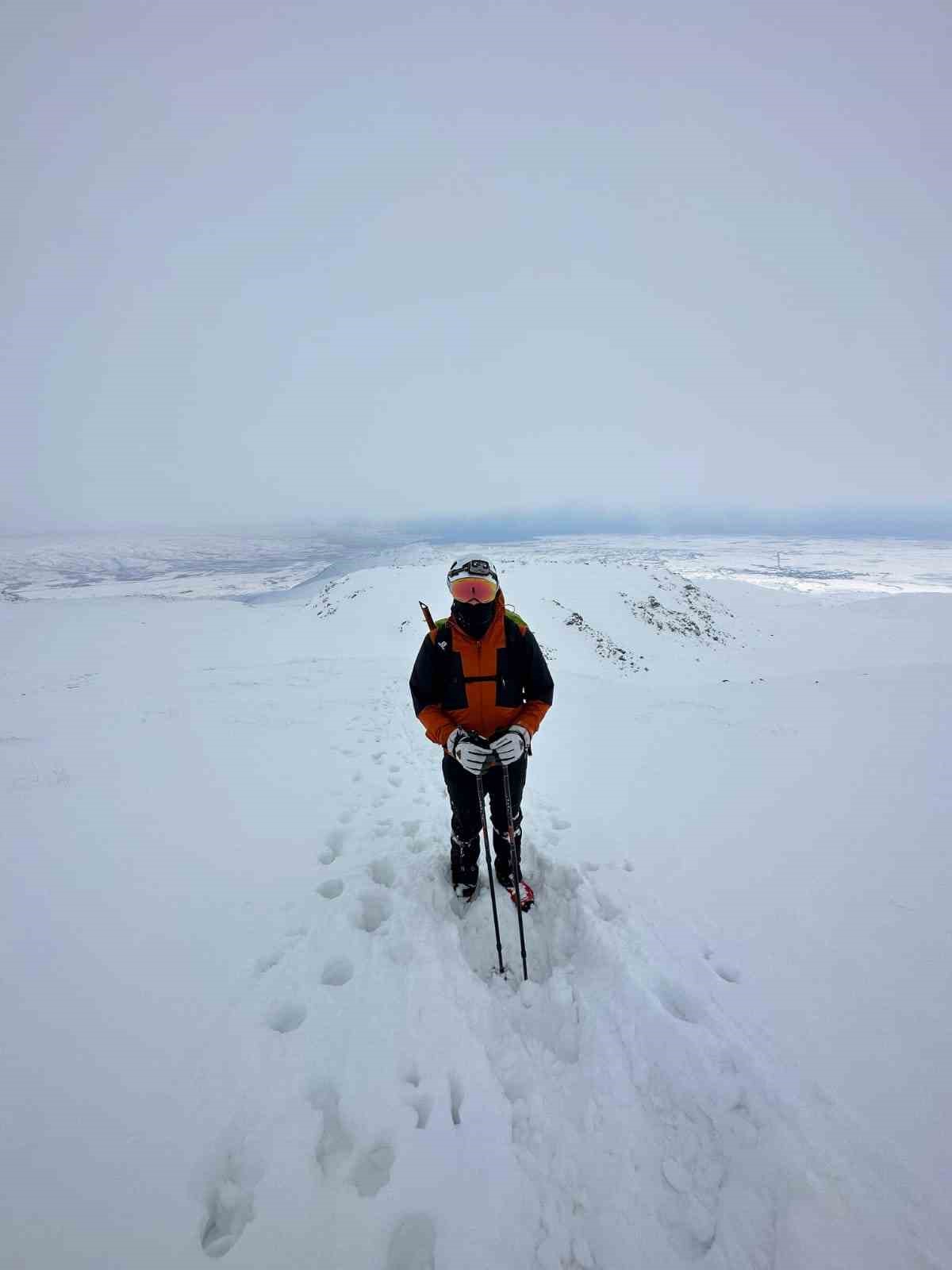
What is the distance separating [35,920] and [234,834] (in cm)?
165

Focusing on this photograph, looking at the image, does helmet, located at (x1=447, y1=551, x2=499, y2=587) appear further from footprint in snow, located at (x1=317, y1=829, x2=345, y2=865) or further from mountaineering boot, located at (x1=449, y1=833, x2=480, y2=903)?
footprint in snow, located at (x1=317, y1=829, x2=345, y2=865)

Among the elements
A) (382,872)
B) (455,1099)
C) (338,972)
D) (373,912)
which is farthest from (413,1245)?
(382,872)

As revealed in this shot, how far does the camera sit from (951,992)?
3.59m

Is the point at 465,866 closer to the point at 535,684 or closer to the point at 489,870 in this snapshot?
the point at 489,870

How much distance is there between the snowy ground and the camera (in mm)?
2301

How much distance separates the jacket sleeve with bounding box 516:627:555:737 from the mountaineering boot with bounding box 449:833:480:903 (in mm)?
1322

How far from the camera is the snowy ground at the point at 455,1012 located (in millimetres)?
2301

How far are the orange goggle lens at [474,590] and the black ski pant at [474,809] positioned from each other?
4.98ft

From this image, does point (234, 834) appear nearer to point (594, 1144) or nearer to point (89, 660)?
point (594, 1144)

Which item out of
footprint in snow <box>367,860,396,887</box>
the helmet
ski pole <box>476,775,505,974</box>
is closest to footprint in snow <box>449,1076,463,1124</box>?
ski pole <box>476,775,505,974</box>

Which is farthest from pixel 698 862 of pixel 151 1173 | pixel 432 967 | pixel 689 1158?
pixel 151 1173

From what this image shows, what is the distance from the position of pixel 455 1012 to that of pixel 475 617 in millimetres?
2953

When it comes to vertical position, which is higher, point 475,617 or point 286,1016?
point 475,617

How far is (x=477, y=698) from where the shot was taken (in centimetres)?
412
